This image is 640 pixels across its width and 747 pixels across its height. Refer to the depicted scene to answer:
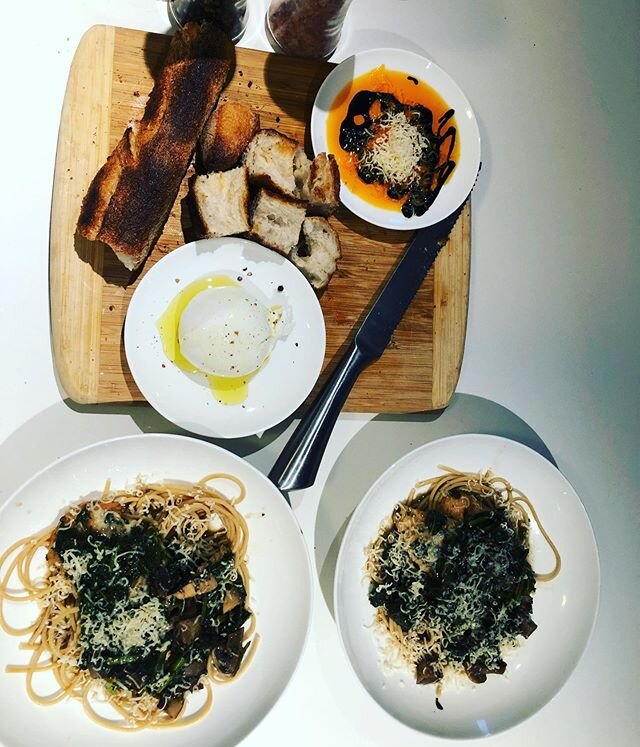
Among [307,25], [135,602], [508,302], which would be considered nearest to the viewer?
[135,602]

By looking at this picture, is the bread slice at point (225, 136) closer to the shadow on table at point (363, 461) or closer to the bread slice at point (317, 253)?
the bread slice at point (317, 253)

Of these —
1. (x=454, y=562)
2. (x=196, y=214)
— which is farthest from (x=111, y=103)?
(x=454, y=562)

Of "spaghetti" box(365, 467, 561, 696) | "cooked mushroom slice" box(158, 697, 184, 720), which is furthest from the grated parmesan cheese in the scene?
"cooked mushroom slice" box(158, 697, 184, 720)

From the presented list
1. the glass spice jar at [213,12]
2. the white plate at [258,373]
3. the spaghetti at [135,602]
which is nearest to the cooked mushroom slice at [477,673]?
the spaghetti at [135,602]

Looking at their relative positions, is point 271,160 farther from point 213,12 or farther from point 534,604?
point 534,604

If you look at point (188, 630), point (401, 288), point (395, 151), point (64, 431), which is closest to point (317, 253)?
point (401, 288)

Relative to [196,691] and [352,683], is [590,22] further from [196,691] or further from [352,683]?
[196,691]

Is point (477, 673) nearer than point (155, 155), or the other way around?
point (155, 155)

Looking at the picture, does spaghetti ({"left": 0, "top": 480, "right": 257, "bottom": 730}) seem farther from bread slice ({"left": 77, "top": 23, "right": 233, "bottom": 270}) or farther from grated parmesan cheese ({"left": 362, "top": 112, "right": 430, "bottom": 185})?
grated parmesan cheese ({"left": 362, "top": 112, "right": 430, "bottom": 185})
